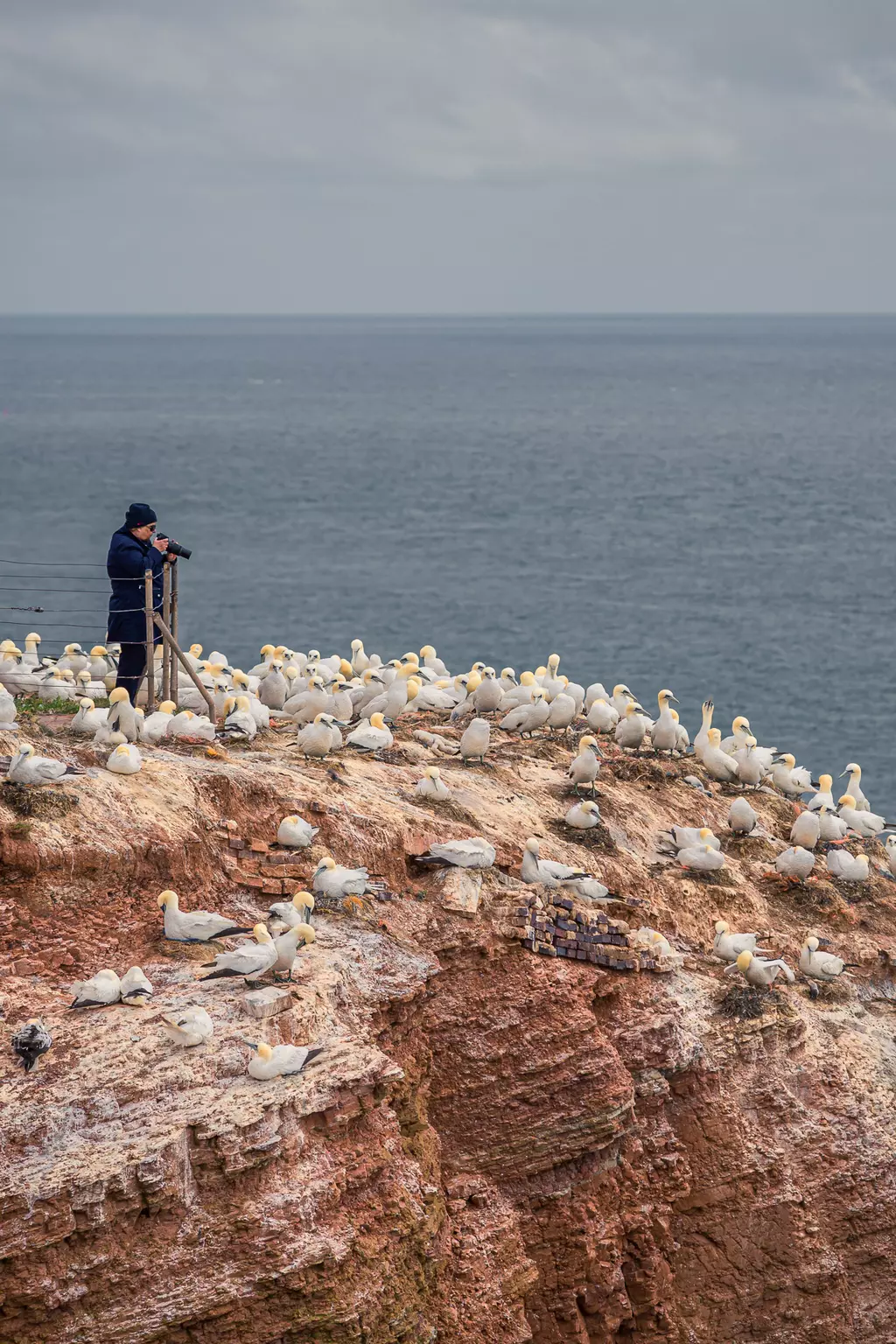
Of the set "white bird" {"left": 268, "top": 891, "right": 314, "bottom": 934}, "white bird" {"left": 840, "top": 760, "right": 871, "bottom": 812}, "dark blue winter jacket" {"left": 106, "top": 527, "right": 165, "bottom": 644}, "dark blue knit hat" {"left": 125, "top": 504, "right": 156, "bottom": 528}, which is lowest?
"white bird" {"left": 840, "top": 760, "right": 871, "bottom": 812}

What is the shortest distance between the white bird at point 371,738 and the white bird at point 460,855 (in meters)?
2.72

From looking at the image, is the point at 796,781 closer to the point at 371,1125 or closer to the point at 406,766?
the point at 406,766

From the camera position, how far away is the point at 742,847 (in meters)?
24.0

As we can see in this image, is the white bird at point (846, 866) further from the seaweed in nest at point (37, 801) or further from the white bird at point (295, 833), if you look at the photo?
the seaweed in nest at point (37, 801)

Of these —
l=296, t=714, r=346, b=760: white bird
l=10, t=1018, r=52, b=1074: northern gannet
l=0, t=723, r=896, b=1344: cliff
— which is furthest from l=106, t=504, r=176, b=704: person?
l=10, t=1018, r=52, b=1074: northern gannet

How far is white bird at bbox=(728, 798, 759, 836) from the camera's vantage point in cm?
2372

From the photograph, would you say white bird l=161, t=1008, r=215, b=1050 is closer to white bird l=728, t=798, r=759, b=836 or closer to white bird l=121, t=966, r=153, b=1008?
white bird l=121, t=966, r=153, b=1008

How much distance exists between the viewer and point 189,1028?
16312 mm

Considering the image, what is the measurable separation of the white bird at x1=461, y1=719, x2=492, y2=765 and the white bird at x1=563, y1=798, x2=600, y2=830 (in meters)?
1.71

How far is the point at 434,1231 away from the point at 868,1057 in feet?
22.7

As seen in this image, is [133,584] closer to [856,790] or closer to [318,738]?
[318,738]

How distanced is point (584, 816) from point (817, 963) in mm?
3721

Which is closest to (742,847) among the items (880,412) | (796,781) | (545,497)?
(796,781)

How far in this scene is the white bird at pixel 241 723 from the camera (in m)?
22.2
